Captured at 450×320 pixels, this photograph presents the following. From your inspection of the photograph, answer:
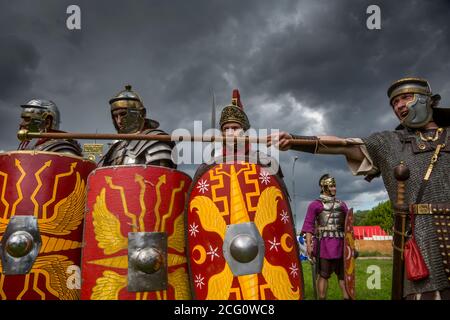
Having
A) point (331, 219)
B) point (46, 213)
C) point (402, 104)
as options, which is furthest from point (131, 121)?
point (331, 219)

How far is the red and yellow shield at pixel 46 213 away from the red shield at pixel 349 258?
11.2 ft

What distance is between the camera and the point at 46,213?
120 inches

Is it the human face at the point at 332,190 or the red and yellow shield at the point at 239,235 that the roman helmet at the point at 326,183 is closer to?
the human face at the point at 332,190

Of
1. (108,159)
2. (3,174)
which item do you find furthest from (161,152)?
(3,174)

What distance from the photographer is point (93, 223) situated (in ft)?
→ 9.11

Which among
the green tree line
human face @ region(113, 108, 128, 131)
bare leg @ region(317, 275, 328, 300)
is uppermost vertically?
the green tree line

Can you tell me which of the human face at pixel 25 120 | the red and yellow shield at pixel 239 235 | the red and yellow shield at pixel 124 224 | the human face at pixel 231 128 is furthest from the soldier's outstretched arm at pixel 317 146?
the human face at pixel 25 120

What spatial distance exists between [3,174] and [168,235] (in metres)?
1.48

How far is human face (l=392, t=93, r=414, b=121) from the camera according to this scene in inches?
116

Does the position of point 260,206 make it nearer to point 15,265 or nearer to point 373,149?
point 373,149

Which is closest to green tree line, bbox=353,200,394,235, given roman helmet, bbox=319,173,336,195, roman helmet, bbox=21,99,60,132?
roman helmet, bbox=319,173,336,195

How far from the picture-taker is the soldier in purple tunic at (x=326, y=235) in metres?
5.54

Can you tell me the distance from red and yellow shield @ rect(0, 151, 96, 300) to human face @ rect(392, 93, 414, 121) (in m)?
2.64

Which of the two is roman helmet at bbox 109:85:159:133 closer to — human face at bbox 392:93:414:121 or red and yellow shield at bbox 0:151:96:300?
red and yellow shield at bbox 0:151:96:300
